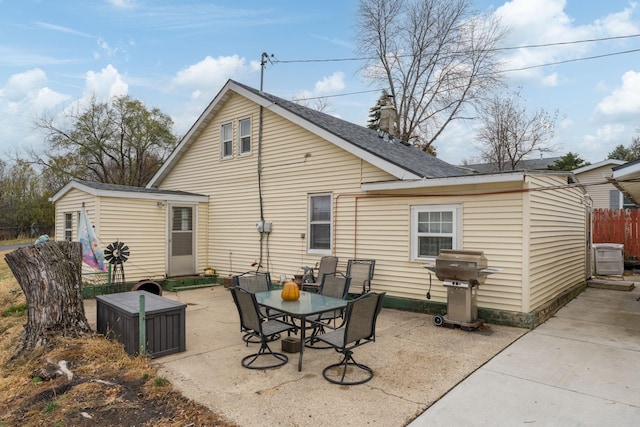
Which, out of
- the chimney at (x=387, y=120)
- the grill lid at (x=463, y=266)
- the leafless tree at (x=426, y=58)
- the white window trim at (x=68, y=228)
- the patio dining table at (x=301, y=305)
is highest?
the leafless tree at (x=426, y=58)

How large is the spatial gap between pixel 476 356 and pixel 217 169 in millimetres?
8666

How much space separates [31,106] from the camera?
953 inches

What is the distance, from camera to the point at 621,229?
546 inches

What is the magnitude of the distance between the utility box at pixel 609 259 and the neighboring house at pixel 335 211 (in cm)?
108

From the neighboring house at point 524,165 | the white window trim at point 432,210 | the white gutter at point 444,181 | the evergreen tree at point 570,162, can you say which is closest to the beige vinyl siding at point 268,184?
the white gutter at point 444,181

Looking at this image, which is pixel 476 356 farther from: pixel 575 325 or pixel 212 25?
pixel 212 25

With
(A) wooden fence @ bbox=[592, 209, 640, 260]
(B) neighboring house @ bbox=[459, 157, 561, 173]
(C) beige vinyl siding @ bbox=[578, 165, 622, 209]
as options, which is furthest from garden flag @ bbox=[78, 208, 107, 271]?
(B) neighboring house @ bbox=[459, 157, 561, 173]

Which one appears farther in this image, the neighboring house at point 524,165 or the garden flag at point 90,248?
the neighboring house at point 524,165

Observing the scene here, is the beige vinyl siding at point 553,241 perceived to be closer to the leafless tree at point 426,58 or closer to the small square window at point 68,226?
the small square window at point 68,226

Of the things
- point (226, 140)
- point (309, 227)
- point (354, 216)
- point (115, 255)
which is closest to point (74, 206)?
point (115, 255)

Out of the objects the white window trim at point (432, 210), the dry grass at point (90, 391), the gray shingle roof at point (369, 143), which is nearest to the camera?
the dry grass at point (90, 391)

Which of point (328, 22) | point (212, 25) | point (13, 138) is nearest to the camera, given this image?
point (212, 25)

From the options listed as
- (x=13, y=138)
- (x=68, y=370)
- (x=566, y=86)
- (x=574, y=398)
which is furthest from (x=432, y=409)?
(x=13, y=138)

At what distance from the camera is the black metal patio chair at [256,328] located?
420cm
